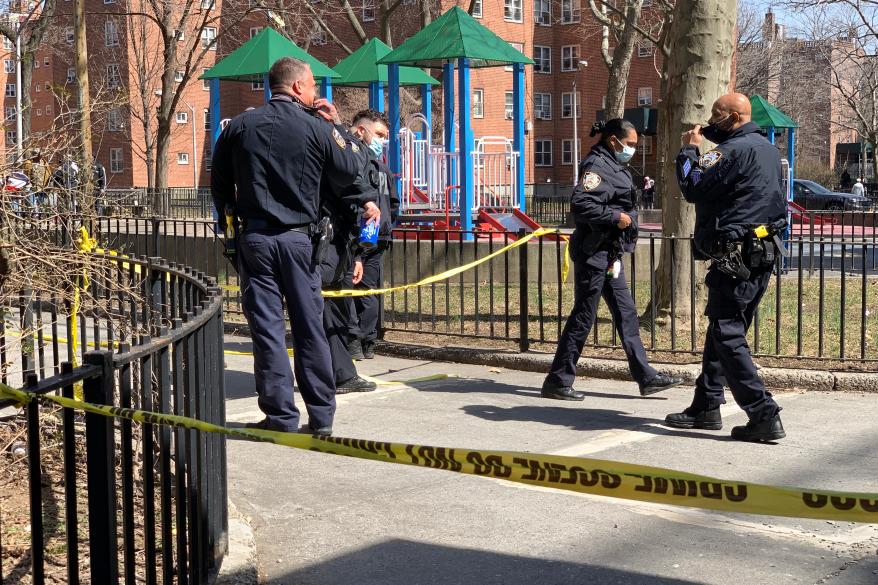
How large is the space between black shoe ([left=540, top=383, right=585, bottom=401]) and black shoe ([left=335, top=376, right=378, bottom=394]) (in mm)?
1356

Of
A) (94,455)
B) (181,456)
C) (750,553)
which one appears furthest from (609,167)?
(94,455)

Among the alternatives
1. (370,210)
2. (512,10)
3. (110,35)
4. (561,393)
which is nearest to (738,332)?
(561,393)

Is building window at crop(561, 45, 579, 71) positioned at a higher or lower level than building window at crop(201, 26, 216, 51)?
higher

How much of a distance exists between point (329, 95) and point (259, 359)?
1614 cm

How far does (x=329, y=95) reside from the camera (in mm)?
21609

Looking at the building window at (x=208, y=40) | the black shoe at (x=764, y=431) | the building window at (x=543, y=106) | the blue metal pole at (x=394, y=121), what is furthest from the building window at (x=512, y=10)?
the black shoe at (x=764, y=431)

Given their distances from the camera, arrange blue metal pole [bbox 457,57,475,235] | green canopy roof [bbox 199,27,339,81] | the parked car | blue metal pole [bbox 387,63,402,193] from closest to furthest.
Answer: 1. blue metal pole [bbox 457,57,475,235]
2. blue metal pole [bbox 387,63,402,193]
3. green canopy roof [bbox 199,27,339,81]
4. the parked car

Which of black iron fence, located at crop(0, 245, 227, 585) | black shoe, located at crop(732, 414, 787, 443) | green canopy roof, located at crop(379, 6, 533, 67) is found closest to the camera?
black iron fence, located at crop(0, 245, 227, 585)

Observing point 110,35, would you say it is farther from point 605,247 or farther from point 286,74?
point 286,74

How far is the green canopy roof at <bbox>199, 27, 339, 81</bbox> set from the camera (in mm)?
19986

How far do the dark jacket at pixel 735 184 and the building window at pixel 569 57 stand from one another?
5989 cm

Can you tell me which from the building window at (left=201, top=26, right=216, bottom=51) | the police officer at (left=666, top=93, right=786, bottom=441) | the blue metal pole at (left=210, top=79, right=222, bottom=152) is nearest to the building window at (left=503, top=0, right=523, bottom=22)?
the building window at (left=201, top=26, right=216, bottom=51)

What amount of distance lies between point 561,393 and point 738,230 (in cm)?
213

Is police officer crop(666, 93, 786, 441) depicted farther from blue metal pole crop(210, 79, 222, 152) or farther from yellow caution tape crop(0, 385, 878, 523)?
blue metal pole crop(210, 79, 222, 152)
